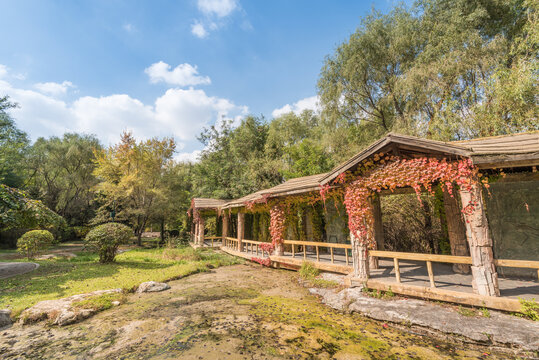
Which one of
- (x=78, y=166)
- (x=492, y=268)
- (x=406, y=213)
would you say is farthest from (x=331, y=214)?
(x=78, y=166)

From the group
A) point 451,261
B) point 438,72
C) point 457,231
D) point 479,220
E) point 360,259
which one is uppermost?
point 438,72

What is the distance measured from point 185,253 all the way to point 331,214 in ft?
28.2

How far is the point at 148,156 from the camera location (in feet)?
69.2

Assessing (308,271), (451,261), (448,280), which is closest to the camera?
(451,261)

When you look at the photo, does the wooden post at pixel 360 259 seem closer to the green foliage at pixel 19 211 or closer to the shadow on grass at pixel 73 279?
the shadow on grass at pixel 73 279

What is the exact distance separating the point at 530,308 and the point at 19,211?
14368 millimetres

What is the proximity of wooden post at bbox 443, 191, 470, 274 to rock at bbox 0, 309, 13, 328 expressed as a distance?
11.8m

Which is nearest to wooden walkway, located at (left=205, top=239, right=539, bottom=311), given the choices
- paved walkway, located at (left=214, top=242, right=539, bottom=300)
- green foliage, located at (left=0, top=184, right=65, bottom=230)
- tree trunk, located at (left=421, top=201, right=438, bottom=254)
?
paved walkway, located at (left=214, top=242, right=539, bottom=300)

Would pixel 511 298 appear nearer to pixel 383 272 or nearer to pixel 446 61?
pixel 383 272

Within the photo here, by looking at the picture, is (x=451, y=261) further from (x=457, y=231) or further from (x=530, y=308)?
(x=457, y=231)

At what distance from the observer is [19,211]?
325 inches

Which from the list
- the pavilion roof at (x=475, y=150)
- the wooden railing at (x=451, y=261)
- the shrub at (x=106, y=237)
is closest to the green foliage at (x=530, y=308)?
the wooden railing at (x=451, y=261)

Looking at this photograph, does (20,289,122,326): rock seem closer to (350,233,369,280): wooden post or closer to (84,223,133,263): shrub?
(84,223,133,263): shrub

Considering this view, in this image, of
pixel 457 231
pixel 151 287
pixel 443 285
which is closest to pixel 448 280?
pixel 443 285
